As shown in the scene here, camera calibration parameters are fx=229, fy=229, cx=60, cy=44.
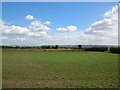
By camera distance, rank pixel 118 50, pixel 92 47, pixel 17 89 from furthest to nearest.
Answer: pixel 92 47 → pixel 118 50 → pixel 17 89

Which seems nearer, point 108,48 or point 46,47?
point 108,48

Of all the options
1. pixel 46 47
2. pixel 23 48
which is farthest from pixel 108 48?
pixel 23 48

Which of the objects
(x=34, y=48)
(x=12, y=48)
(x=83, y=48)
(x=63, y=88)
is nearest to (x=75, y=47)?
(x=83, y=48)

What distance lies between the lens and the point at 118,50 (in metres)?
55.2

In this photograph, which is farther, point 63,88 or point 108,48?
point 108,48

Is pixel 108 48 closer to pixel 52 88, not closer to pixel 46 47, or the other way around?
pixel 46 47

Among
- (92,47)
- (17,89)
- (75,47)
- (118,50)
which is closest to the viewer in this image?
(17,89)

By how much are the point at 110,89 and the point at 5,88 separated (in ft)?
12.5

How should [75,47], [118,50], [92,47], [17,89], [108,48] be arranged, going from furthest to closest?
[75,47], [92,47], [108,48], [118,50], [17,89]

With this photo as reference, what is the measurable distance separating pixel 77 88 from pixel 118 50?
4874cm

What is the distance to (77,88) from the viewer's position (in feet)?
27.5

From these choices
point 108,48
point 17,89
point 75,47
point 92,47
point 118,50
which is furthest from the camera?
point 75,47

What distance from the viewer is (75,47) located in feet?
261

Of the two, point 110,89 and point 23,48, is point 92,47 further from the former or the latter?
point 110,89
